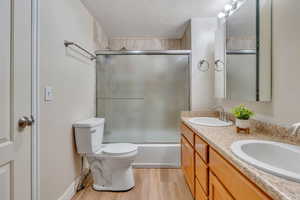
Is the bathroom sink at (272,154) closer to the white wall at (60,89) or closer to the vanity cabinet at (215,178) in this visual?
the vanity cabinet at (215,178)

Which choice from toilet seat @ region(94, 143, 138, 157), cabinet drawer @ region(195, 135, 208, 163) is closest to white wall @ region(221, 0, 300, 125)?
cabinet drawer @ region(195, 135, 208, 163)

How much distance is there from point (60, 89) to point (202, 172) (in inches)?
57.0

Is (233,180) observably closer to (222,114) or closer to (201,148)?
(201,148)

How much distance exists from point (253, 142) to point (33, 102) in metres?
1.49

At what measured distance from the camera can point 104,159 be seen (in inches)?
80.1

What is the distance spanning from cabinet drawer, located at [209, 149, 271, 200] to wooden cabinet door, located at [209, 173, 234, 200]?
0.10ft

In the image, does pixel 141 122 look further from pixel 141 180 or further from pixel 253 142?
pixel 253 142

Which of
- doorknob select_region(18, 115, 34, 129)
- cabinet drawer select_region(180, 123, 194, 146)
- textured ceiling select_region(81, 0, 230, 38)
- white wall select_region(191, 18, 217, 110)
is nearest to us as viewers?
doorknob select_region(18, 115, 34, 129)

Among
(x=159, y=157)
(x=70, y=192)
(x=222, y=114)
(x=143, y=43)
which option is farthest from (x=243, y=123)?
(x=143, y=43)

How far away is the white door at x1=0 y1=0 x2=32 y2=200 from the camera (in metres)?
0.99

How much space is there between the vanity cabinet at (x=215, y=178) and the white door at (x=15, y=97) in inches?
47.6

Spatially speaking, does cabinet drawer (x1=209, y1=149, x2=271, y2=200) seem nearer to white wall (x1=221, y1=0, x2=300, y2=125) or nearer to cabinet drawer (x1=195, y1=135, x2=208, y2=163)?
cabinet drawer (x1=195, y1=135, x2=208, y2=163)

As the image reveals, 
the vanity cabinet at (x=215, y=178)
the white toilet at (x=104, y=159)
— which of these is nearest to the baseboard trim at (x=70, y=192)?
the white toilet at (x=104, y=159)

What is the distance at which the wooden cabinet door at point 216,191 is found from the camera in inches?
38.1
